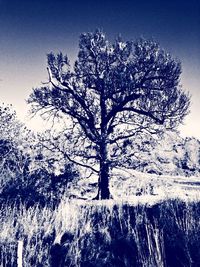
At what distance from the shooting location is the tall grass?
28.2 ft

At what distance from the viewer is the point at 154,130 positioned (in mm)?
16156

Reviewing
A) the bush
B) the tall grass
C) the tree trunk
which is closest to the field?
the tall grass

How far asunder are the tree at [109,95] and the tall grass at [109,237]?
4.88 metres

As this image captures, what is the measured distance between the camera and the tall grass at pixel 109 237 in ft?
28.2

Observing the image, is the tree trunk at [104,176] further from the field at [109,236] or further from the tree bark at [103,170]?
the field at [109,236]

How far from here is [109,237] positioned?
9.59 metres

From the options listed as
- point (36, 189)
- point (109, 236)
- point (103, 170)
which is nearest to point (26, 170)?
point (36, 189)

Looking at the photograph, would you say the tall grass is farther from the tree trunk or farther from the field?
the tree trunk

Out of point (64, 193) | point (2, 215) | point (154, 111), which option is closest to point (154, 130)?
point (154, 111)

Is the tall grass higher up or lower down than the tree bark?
lower down

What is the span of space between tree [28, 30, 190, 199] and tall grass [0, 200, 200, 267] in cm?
488

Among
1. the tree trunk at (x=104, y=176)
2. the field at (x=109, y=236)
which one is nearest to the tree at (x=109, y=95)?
the tree trunk at (x=104, y=176)

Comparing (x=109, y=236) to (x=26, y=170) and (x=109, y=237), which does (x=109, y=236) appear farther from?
(x=26, y=170)

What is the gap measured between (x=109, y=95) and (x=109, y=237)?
8.28m
